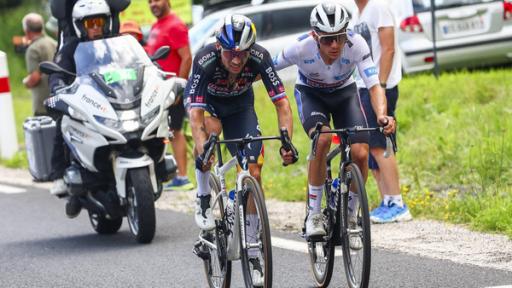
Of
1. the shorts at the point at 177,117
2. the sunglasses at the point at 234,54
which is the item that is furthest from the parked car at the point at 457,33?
the sunglasses at the point at 234,54

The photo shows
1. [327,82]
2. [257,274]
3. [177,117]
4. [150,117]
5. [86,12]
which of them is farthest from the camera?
[177,117]

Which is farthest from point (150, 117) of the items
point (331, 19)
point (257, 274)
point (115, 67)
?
point (257, 274)

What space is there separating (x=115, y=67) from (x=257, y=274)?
3671 millimetres

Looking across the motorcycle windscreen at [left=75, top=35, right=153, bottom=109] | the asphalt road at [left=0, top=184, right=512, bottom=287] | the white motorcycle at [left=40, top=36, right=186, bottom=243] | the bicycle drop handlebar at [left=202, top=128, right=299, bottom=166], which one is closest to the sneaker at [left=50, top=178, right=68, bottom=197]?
the white motorcycle at [left=40, top=36, right=186, bottom=243]

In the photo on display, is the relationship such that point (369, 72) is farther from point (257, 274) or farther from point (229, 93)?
point (257, 274)

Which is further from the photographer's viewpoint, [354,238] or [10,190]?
[10,190]

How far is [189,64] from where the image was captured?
13.5m

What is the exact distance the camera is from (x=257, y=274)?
739cm

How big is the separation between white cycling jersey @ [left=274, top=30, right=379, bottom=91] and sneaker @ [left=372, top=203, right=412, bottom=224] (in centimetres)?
197

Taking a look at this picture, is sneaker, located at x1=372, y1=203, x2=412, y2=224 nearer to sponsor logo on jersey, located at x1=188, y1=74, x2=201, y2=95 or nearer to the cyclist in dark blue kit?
the cyclist in dark blue kit

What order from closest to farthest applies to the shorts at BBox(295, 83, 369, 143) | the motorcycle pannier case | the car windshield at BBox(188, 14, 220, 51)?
the shorts at BBox(295, 83, 369, 143) → the motorcycle pannier case → the car windshield at BBox(188, 14, 220, 51)

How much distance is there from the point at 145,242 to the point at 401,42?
→ 25.7 feet

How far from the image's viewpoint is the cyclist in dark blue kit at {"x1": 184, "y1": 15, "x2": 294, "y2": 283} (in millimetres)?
7711

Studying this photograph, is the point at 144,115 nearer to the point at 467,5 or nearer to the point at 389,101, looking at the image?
the point at 389,101
